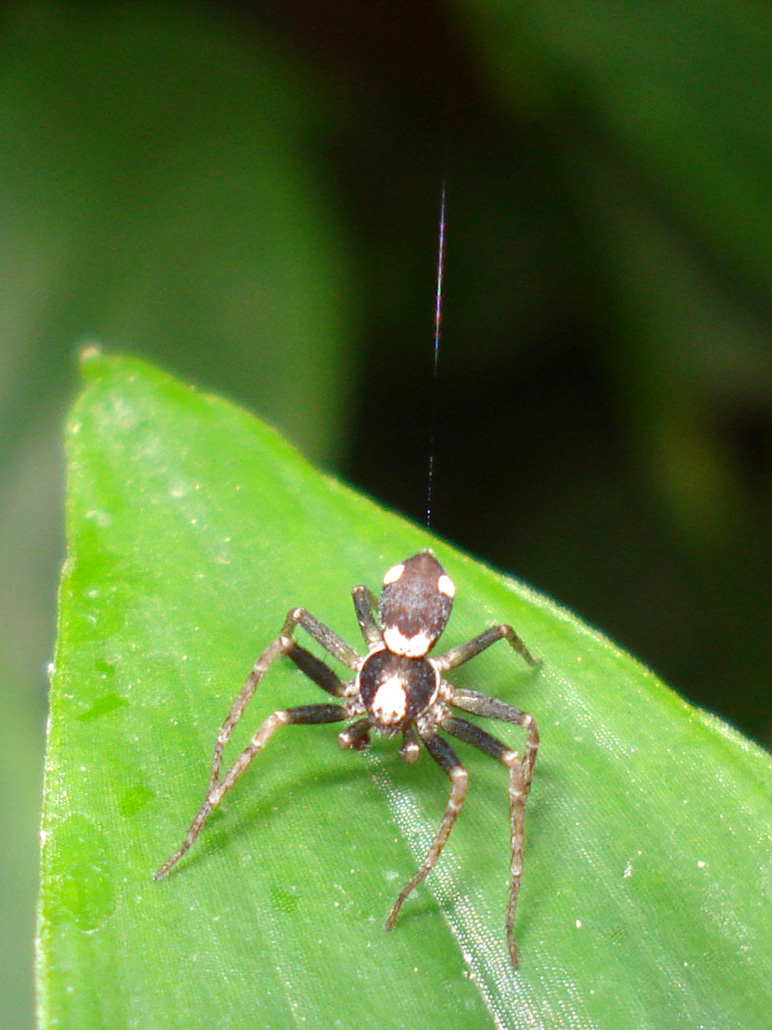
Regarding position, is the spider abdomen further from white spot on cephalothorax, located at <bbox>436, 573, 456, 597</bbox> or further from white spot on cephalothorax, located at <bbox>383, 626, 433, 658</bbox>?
white spot on cephalothorax, located at <bbox>436, 573, 456, 597</bbox>

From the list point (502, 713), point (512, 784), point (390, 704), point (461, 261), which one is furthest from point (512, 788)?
point (461, 261)

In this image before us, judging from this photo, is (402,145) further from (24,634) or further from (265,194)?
(24,634)

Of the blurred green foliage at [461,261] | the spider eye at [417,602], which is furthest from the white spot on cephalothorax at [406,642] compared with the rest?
the blurred green foliage at [461,261]

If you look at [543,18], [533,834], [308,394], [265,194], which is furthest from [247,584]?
[543,18]

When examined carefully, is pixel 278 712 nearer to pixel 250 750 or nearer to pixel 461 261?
pixel 250 750

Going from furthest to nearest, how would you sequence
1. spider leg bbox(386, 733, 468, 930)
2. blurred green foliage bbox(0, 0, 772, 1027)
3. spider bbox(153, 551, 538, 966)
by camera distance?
blurred green foliage bbox(0, 0, 772, 1027) < spider bbox(153, 551, 538, 966) < spider leg bbox(386, 733, 468, 930)

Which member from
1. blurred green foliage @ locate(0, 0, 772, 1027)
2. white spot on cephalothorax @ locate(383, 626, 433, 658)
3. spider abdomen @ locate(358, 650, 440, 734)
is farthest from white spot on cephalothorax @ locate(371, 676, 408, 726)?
blurred green foliage @ locate(0, 0, 772, 1027)
